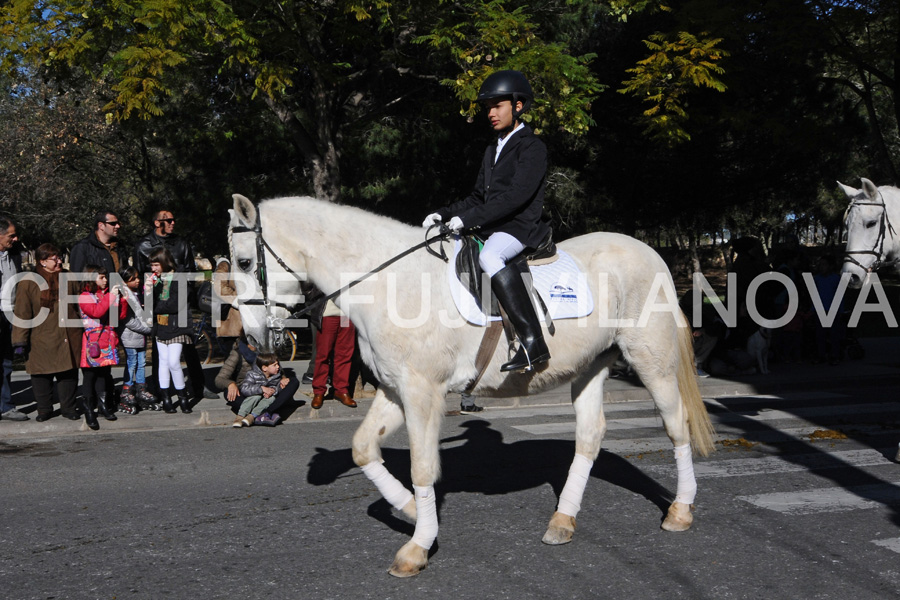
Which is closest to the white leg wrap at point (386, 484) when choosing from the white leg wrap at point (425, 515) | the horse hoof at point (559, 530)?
the white leg wrap at point (425, 515)

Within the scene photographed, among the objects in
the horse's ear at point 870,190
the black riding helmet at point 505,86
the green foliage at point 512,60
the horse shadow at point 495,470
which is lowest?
the horse shadow at point 495,470

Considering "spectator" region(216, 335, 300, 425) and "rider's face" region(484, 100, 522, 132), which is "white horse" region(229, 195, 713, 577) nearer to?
"rider's face" region(484, 100, 522, 132)

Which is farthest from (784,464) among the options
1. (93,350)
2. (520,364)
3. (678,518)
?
(93,350)

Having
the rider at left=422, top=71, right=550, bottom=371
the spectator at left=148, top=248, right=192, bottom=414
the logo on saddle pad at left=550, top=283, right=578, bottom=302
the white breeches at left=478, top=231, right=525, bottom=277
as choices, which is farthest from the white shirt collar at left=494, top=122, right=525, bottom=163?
the spectator at left=148, top=248, right=192, bottom=414

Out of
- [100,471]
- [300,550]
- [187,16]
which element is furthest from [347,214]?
[187,16]

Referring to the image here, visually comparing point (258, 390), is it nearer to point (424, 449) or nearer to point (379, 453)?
point (379, 453)

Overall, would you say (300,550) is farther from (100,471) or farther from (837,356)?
(837,356)

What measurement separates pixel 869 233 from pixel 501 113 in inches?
144

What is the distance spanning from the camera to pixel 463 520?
18.8 ft

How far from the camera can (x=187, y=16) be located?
38.8 ft

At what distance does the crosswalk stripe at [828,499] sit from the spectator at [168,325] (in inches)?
277

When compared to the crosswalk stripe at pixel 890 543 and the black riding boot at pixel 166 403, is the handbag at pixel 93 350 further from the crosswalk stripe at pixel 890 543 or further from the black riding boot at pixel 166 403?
the crosswalk stripe at pixel 890 543

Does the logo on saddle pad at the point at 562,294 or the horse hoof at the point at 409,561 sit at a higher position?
the logo on saddle pad at the point at 562,294

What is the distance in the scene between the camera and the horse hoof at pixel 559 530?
5137 millimetres
